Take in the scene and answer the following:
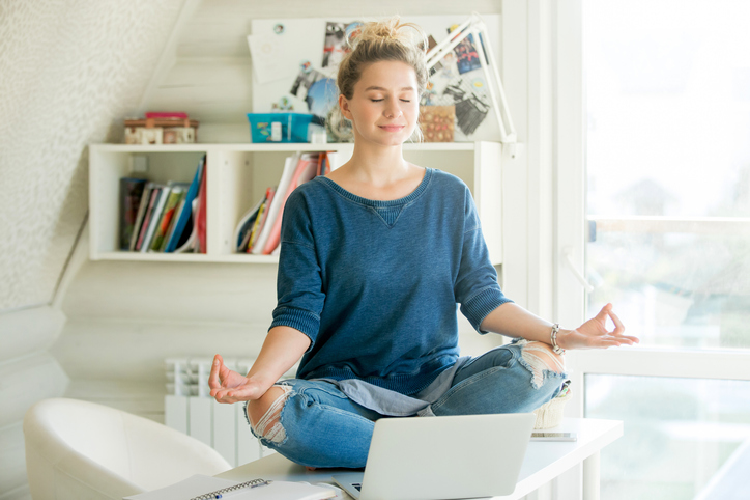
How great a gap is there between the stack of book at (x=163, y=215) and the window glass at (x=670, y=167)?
3.78 feet

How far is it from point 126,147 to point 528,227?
1.20 metres

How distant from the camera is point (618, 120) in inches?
85.4

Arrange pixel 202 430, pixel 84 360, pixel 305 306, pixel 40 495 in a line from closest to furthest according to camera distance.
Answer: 1. pixel 305 306
2. pixel 40 495
3. pixel 202 430
4. pixel 84 360

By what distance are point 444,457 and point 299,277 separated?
424 millimetres

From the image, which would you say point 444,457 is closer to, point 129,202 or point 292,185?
point 292,185

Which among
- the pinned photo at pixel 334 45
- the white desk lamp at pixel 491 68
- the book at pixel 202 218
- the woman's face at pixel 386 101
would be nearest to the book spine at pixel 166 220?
the book at pixel 202 218

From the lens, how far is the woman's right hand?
995mm

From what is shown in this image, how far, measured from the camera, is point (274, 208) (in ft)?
6.88

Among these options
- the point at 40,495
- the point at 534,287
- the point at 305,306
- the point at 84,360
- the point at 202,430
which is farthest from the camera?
the point at 84,360

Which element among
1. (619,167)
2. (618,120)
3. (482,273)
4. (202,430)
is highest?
(618,120)

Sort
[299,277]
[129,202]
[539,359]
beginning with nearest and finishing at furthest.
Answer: [539,359] → [299,277] → [129,202]

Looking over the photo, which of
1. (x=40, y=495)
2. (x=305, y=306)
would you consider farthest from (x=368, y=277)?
(x=40, y=495)

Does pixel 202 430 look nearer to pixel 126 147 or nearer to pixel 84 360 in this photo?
pixel 84 360

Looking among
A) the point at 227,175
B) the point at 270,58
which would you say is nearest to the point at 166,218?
the point at 227,175
